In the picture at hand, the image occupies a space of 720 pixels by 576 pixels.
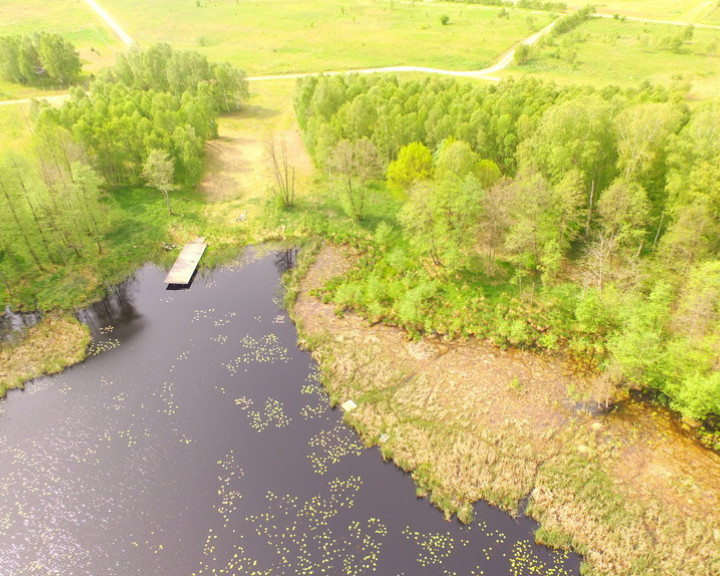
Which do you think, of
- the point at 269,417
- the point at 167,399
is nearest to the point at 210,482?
the point at 269,417

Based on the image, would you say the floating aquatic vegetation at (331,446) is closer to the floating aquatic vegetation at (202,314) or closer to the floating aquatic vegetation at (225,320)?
the floating aquatic vegetation at (225,320)

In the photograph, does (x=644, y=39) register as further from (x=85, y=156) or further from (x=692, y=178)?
(x=85, y=156)

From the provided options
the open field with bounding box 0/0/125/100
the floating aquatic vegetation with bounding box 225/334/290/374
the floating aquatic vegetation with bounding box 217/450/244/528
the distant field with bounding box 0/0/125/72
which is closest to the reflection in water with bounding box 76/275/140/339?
the floating aquatic vegetation with bounding box 225/334/290/374

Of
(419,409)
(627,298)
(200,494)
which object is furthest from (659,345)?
(200,494)

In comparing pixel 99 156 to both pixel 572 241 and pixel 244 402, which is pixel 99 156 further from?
pixel 572 241

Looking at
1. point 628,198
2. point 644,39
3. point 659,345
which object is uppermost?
point 644,39

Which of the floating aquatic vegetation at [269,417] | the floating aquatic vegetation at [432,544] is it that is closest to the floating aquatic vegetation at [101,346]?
the floating aquatic vegetation at [269,417]
